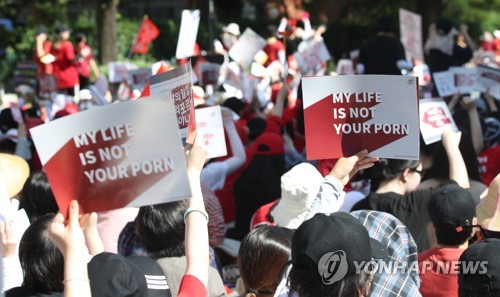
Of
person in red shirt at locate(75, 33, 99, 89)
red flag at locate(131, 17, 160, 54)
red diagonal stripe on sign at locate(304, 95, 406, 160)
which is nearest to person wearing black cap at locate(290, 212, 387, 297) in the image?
red diagonal stripe on sign at locate(304, 95, 406, 160)

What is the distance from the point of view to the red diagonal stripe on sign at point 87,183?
8.98 feet

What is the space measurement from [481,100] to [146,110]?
21.9ft

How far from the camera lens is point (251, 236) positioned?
11.9 feet

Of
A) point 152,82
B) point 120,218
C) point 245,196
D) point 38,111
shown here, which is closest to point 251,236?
point 152,82

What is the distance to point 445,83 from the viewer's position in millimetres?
8539

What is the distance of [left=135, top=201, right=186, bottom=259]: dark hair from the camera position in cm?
406

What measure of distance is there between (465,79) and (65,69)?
9.96 m

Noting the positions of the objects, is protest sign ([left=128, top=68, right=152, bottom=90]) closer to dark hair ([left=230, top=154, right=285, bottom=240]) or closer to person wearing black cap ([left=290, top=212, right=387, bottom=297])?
dark hair ([left=230, top=154, right=285, bottom=240])

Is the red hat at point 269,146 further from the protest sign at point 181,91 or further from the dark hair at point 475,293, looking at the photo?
the dark hair at point 475,293

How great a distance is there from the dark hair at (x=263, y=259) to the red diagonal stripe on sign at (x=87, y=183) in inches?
38.1

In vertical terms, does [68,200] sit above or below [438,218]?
above

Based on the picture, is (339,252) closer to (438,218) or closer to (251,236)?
(251,236)

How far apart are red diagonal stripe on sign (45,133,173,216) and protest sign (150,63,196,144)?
0.50 metres

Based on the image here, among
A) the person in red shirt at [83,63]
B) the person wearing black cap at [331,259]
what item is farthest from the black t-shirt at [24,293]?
the person in red shirt at [83,63]
